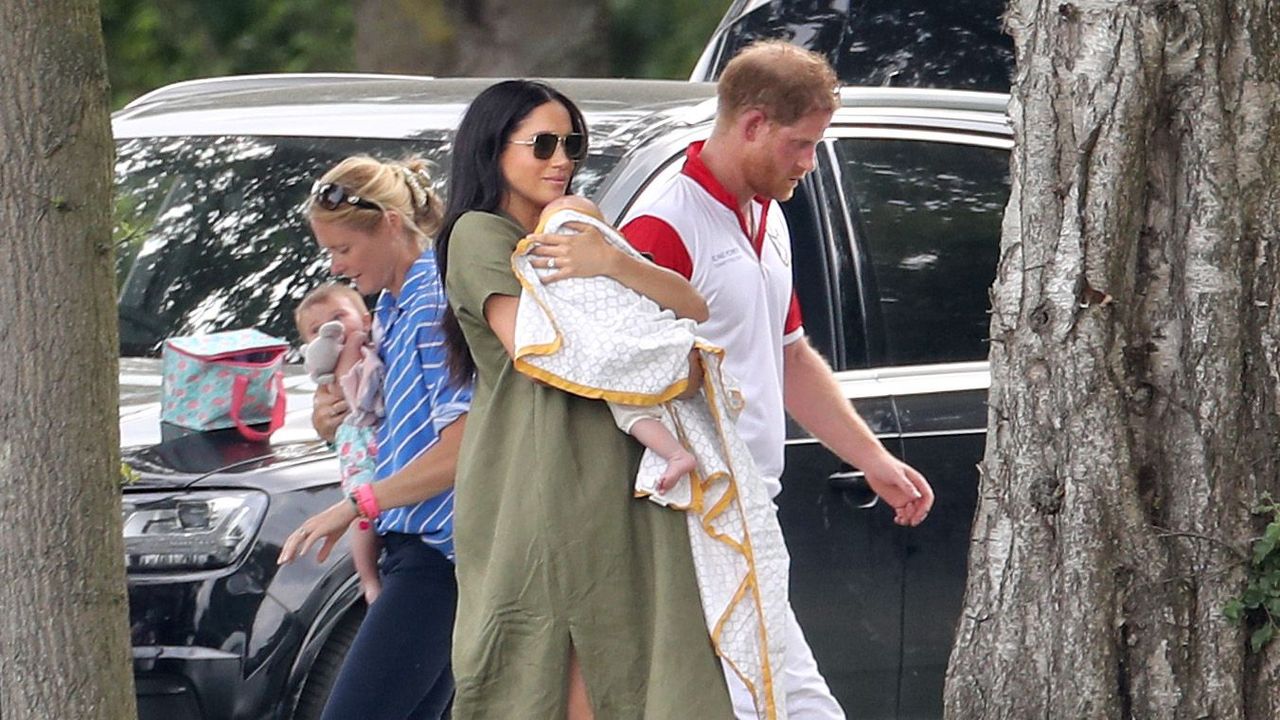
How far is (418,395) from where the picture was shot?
3807 millimetres

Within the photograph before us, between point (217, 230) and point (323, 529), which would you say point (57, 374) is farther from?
point (217, 230)

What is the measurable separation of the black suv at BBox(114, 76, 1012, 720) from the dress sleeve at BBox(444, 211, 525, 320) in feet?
3.58

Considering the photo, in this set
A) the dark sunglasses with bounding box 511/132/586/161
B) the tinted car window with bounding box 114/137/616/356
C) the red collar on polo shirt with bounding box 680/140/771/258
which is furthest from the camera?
the tinted car window with bounding box 114/137/616/356

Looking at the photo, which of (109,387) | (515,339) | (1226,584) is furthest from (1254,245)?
(109,387)

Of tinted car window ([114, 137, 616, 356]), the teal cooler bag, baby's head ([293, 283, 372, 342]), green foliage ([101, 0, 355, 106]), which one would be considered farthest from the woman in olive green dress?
green foliage ([101, 0, 355, 106])

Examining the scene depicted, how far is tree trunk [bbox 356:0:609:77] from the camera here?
1110cm

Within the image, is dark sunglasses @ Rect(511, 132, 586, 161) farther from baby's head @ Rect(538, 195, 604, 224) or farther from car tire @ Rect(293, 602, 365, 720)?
car tire @ Rect(293, 602, 365, 720)

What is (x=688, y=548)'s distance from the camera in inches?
131

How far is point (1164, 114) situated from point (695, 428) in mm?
860

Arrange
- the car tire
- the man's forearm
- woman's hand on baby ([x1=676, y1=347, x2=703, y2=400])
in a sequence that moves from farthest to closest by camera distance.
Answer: the car tire < the man's forearm < woman's hand on baby ([x1=676, y1=347, x2=703, y2=400])

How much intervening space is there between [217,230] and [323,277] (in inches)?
17.4

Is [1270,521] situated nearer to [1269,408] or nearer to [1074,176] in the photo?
[1269,408]

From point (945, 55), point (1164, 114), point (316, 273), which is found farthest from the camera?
point (945, 55)

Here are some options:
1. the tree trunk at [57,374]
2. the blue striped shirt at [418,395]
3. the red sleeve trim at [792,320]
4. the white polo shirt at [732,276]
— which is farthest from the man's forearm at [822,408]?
the tree trunk at [57,374]
